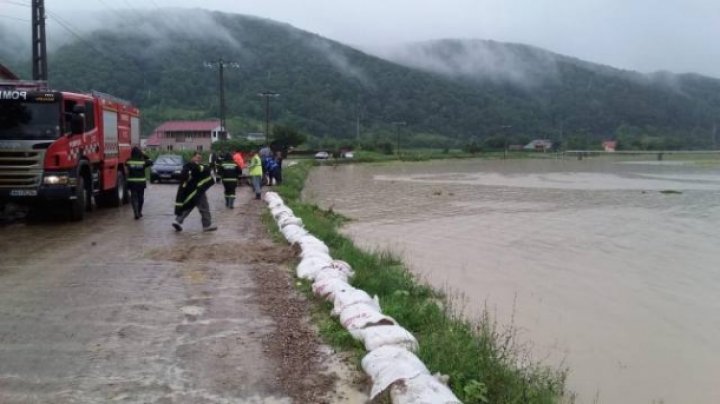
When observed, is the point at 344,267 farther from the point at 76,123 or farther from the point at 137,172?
the point at 137,172

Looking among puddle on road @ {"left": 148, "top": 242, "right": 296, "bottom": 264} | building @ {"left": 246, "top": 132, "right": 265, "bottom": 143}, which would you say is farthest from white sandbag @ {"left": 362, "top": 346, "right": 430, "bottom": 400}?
building @ {"left": 246, "top": 132, "right": 265, "bottom": 143}

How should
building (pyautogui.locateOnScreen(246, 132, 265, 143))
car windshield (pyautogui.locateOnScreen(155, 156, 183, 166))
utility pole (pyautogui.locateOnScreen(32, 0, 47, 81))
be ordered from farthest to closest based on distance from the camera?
building (pyautogui.locateOnScreen(246, 132, 265, 143)) → car windshield (pyautogui.locateOnScreen(155, 156, 183, 166)) → utility pole (pyautogui.locateOnScreen(32, 0, 47, 81))

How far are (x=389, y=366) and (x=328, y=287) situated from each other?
265cm

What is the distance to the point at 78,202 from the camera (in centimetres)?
1455

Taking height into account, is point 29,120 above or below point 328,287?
above

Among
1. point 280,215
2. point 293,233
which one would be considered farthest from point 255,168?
point 293,233

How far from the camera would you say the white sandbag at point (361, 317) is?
606 centimetres

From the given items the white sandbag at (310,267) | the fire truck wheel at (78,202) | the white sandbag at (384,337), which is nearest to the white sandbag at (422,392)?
the white sandbag at (384,337)

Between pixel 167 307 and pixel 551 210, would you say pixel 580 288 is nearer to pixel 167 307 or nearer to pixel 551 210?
pixel 167 307

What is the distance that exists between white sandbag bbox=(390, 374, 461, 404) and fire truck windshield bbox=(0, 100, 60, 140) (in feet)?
37.0

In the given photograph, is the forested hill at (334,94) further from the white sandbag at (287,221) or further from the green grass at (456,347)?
the green grass at (456,347)

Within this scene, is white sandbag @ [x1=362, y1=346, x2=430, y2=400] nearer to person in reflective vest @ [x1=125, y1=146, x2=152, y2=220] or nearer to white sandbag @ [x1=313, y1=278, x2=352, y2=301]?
white sandbag @ [x1=313, y1=278, x2=352, y2=301]

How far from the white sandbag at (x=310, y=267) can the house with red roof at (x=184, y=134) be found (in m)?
94.2

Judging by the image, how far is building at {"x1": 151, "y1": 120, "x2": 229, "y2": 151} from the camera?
101 m
